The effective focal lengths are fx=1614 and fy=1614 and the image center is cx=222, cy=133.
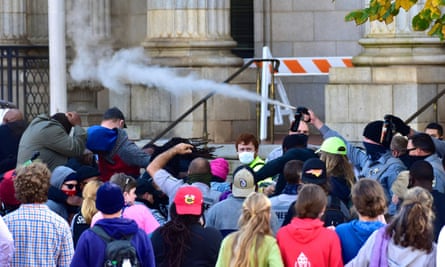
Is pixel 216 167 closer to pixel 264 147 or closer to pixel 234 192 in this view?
pixel 234 192

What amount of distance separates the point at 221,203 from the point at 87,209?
1.05 metres

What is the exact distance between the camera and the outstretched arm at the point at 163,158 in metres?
13.9

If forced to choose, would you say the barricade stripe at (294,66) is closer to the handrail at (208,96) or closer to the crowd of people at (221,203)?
the handrail at (208,96)

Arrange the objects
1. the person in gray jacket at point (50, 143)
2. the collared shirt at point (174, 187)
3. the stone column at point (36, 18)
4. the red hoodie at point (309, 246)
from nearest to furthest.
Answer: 1. the red hoodie at point (309, 246)
2. the collared shirt at point (174, 187)
3. the person in gray jacket at point (50, 143)
4. the stone column at point (36, 18)

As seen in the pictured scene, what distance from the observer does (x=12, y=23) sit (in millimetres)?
23359

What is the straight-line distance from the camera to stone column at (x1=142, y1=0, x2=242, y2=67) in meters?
21.8

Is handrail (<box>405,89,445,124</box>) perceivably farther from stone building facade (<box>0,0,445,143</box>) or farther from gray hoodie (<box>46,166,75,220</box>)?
gray hoodie (<box>46,166,75,220</box>)

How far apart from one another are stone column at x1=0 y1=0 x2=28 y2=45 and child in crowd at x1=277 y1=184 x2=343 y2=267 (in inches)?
513

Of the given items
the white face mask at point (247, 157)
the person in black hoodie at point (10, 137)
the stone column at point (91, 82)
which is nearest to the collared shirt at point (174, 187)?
the white face mask at point (247, 157)

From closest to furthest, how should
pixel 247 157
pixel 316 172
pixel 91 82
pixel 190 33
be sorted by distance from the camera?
pixel 316 172 → pixel 247 157 → pixel 190 33 → pixel 91 82

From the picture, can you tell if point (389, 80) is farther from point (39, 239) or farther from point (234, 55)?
point (39, 239)

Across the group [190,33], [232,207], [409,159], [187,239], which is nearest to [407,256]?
[187,239]

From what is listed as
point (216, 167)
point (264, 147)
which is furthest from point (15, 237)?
point (264, 147)

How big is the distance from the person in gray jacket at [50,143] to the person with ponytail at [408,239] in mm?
5852
